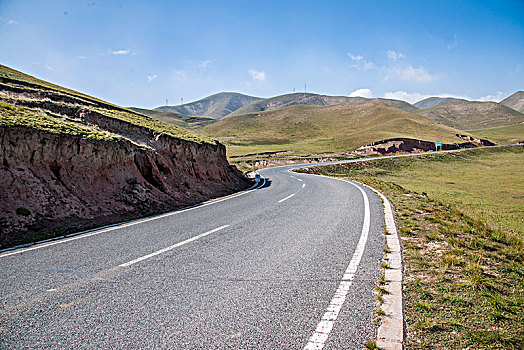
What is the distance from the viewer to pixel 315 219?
922 cm

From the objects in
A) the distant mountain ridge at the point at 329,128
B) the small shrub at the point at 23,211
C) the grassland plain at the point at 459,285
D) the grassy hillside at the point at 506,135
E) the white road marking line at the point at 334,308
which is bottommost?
the grassland plain at the point at 459,285

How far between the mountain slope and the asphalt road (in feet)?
6.67

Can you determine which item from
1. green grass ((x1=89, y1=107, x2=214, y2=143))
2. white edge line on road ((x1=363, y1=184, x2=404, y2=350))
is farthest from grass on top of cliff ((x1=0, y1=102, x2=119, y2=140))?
white edge line on road ((x1=363, y1=184, x2=404, y2=350))

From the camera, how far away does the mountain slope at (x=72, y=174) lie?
830cm

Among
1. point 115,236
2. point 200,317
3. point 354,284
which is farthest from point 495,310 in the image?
point 115,236

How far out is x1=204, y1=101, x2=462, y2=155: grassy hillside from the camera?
90825 mm

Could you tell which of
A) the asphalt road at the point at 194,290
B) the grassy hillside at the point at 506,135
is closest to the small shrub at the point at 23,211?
the asphalt road at the point at 194,290

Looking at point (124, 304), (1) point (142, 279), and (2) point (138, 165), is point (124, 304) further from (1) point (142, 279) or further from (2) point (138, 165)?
(2) point (138, 165)

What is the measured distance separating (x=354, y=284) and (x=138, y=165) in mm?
11698

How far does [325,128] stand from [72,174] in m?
137

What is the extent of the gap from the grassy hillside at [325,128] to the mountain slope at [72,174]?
66515mm

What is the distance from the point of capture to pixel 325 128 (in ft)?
462

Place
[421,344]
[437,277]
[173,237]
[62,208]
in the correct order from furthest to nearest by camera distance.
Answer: [62,208] → [173,237] → [437,277] → [421,344]

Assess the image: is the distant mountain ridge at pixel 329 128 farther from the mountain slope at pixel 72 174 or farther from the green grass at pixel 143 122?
the mountain slope at pixel 72 174
